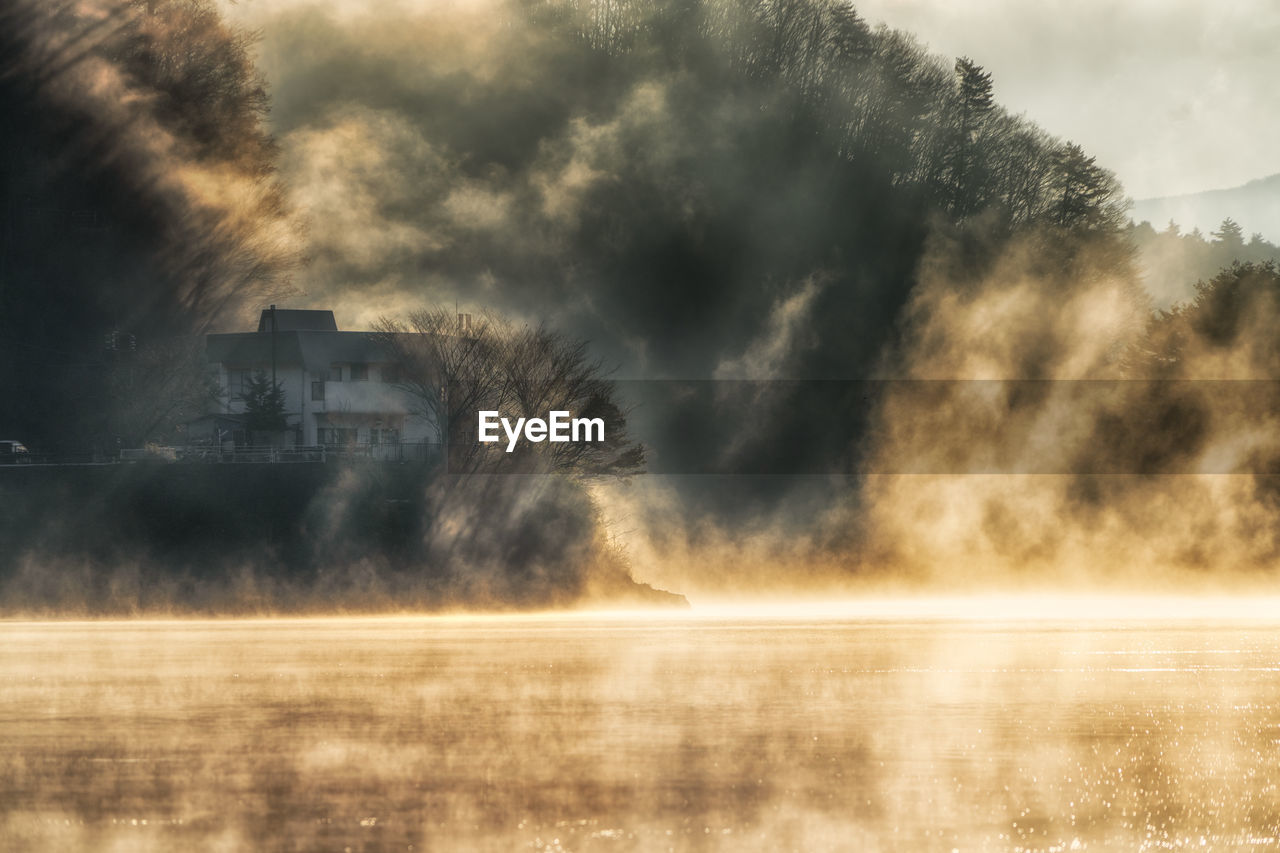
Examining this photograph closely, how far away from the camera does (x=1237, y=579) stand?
8256cm

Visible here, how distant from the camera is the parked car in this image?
6444 cm

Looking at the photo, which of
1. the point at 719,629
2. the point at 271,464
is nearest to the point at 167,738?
the point at 719,629

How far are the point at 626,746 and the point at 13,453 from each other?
1759 inches

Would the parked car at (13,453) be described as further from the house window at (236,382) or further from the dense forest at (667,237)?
the house window at (236,382)

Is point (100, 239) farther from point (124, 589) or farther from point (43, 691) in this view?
point (43, 691)

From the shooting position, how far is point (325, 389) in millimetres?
81500

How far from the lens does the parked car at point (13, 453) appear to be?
6444cm

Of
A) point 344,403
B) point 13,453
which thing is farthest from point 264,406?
point 13,453

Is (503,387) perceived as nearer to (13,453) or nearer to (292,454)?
(292,454)

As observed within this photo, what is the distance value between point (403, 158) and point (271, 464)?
2366 cm

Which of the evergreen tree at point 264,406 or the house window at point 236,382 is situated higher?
the house window at point 236,382

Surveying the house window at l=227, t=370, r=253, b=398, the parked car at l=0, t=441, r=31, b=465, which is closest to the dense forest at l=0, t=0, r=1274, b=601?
the parked car at l=0, t=441, r=31, b=465

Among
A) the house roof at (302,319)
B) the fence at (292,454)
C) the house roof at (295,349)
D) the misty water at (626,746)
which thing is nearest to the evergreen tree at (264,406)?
the house roof at (295,349)

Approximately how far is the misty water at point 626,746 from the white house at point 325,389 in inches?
894
